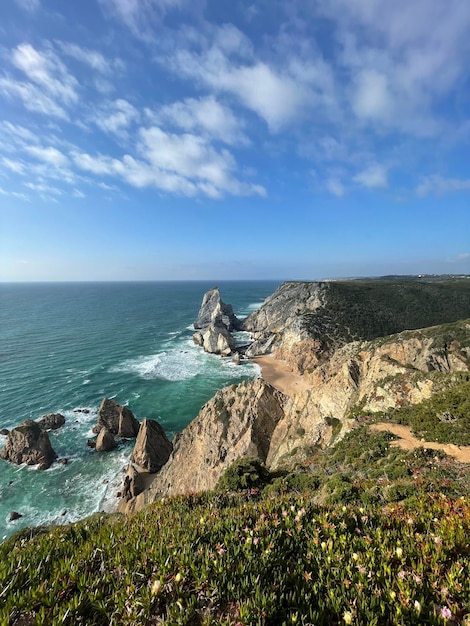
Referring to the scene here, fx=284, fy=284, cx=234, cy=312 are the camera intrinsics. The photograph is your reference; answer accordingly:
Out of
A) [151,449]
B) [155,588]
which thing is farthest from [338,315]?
[155,588]

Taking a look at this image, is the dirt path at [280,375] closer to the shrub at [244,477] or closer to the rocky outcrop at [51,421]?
the rocky outcrop at [51,421]

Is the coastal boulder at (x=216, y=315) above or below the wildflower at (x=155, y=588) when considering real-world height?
below

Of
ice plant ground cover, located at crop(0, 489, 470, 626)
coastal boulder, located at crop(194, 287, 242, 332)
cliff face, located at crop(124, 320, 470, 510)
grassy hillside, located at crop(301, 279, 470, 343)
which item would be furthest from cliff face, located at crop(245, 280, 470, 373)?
ice plant ground cover, located at crop(0, 489, 470, 626)

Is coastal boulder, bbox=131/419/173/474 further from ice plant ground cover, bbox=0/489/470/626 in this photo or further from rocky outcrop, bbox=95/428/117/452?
ice plant ground cover, bbox=0/489/470/626

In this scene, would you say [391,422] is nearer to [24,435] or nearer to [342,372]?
[342,372]

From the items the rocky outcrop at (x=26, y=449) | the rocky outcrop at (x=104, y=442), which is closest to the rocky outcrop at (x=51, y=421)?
the rocky outcrop at (x=26, y=449)

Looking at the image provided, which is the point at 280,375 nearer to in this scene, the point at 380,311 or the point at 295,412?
the point at 295,412
